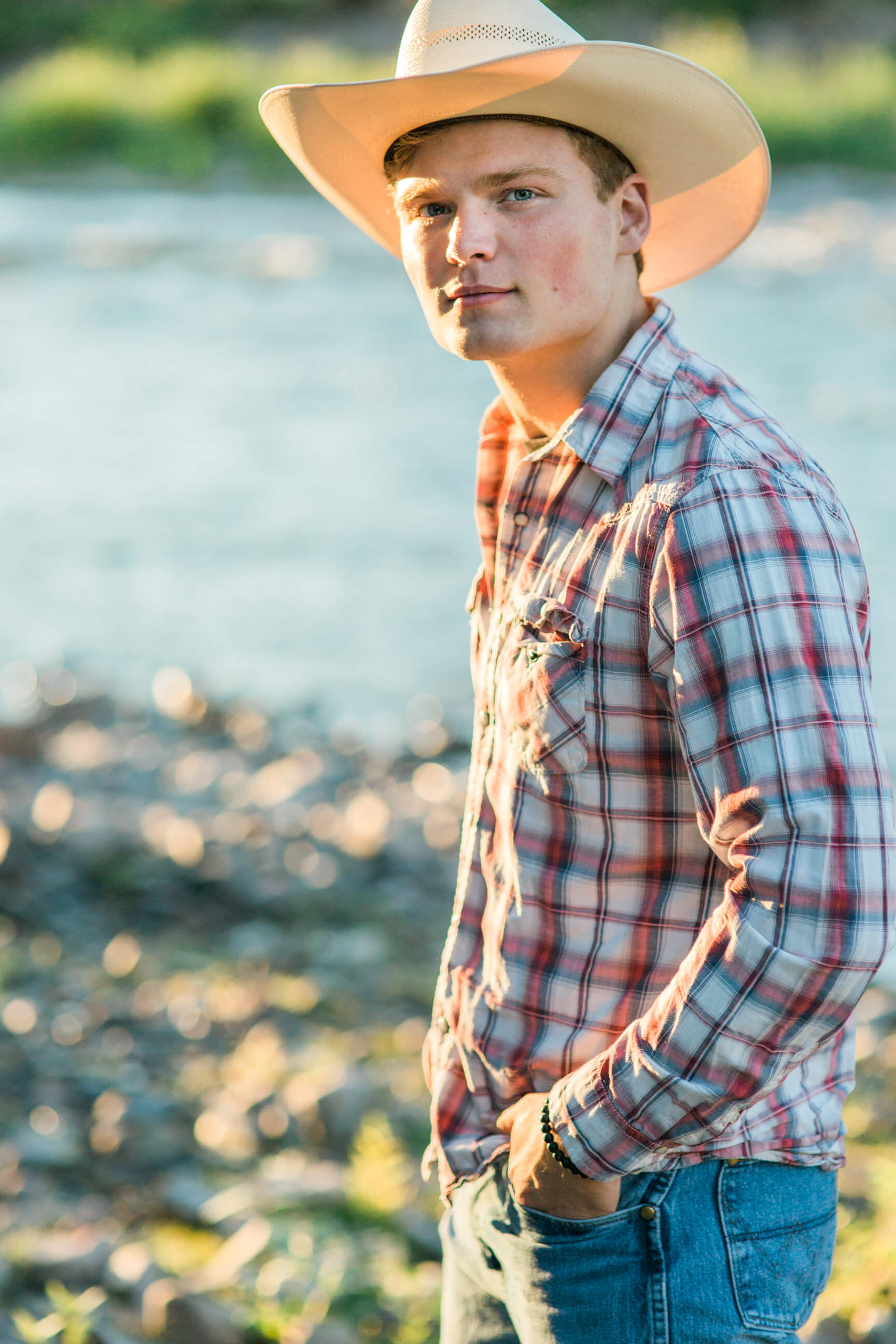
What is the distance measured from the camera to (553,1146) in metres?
1.36

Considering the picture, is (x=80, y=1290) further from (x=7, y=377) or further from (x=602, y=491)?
(x=7, y=377)

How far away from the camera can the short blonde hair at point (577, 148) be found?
1.48 m

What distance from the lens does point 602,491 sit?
4.75ft

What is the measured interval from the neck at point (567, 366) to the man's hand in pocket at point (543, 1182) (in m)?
0.74

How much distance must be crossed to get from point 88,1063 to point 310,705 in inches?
113

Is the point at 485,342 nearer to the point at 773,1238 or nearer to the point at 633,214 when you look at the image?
the point at 633,214

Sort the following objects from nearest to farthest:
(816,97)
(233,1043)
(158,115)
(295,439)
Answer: (233,1043) < (295,439) < (816,97) < (158,115)

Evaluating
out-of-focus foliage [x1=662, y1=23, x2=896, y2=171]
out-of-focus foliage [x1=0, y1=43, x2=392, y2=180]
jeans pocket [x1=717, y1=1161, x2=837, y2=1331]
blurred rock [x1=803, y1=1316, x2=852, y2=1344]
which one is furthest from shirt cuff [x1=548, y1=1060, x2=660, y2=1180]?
out-of-focus foliage [x1=0, y1=43, x2=392, y2=180]

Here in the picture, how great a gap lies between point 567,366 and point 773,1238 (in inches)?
36.8

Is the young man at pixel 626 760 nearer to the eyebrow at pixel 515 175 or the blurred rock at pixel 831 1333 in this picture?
the eyebrow at pixel 515 175

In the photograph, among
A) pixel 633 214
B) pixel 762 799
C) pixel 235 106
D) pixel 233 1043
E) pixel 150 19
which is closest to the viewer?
pixel 762 799

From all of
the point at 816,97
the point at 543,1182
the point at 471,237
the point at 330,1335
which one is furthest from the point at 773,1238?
the point at 816,97

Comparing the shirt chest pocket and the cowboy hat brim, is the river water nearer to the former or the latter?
the cowboy hat brim

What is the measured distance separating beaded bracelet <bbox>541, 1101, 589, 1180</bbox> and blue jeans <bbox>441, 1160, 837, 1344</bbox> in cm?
8
